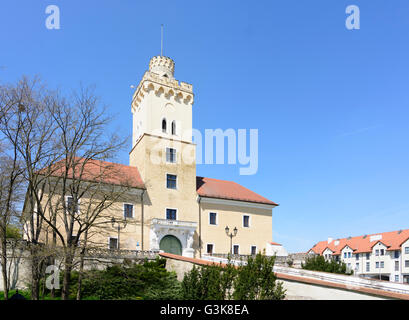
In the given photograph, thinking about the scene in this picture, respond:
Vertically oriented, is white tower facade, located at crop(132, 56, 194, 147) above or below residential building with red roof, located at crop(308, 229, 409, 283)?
above

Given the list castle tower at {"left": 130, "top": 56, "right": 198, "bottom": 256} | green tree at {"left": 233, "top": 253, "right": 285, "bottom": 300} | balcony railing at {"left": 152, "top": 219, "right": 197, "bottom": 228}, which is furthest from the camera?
castle tower at {"left": 130, "top": 56, "right": 198, "bottom": 256}

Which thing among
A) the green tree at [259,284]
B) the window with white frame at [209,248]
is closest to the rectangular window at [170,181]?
the window with white frame at [209,248]

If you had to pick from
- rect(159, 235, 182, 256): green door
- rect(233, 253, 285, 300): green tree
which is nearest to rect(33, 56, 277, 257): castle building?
rect(159, 235, 182, 256): green door

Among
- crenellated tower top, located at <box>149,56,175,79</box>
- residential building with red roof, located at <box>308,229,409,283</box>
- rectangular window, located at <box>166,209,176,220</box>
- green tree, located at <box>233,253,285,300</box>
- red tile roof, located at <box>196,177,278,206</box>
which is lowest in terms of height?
residential building with red roof, located at <box>308,229,409,283</box>

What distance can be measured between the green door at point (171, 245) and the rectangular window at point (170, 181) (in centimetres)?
482

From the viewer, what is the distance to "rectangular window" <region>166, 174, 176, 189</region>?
35875mm

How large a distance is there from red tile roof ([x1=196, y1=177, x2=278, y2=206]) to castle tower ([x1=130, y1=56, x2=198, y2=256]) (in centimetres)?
170

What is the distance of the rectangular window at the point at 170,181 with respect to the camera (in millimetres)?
35875

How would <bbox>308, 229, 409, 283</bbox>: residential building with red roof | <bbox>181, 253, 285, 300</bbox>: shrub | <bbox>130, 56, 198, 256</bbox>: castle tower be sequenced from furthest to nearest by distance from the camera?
1. <bbox>308, 229, 409, 283</bbox>: residential building with red roof
2. <bbox>130, 56, 198, 256</bbox>: castle tower
3. <bbox>181, 253, 285, 300</bbox>: shrub

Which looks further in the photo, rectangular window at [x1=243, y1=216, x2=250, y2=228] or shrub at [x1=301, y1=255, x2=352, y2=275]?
rectangular window at [x1=243, y1=216, x2=250, y2=228]

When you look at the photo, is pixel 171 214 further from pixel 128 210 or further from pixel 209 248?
pixel 209 248

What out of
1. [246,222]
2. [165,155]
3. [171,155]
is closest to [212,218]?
[246,222]

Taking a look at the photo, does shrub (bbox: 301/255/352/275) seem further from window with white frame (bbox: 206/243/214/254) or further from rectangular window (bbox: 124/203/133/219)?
rectangular window (bbox: 124/203/133/219)
